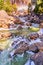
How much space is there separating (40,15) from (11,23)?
774 cm

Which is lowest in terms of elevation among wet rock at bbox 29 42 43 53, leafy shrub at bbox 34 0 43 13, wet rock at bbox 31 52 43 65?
leafy shrub at bbox 34 0 43 13

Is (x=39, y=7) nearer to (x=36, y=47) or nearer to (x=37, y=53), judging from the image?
(x=36, y=47)

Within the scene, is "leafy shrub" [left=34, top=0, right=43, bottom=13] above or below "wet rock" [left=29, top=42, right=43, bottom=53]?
below

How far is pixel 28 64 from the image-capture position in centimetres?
1178

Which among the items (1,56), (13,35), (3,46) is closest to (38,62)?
(1,56)

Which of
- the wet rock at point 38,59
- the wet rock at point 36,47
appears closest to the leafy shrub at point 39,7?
the wet rock at point 36,47

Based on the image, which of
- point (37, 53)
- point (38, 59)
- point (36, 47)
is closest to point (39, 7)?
point (36, 47)

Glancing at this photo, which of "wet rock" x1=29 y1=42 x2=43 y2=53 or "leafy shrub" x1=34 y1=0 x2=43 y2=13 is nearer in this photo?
"wet rock" x1=29 y1=42 x2=43 y2=53

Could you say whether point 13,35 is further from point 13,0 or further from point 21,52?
point 13,0

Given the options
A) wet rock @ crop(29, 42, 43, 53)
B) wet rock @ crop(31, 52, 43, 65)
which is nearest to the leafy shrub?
wet rock @ crop(29, 42, 43, 53)

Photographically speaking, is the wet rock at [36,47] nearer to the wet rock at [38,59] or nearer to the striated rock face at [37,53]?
the striated rock face at [37,53]

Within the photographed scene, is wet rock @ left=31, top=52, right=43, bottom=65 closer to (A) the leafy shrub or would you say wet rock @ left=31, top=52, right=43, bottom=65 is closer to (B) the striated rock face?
(B) the striated rock face

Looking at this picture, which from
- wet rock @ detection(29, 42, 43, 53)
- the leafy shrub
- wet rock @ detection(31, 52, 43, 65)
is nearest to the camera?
wet rock @ detection(31, 52, 43, 65)

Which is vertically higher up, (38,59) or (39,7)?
(38,59)
